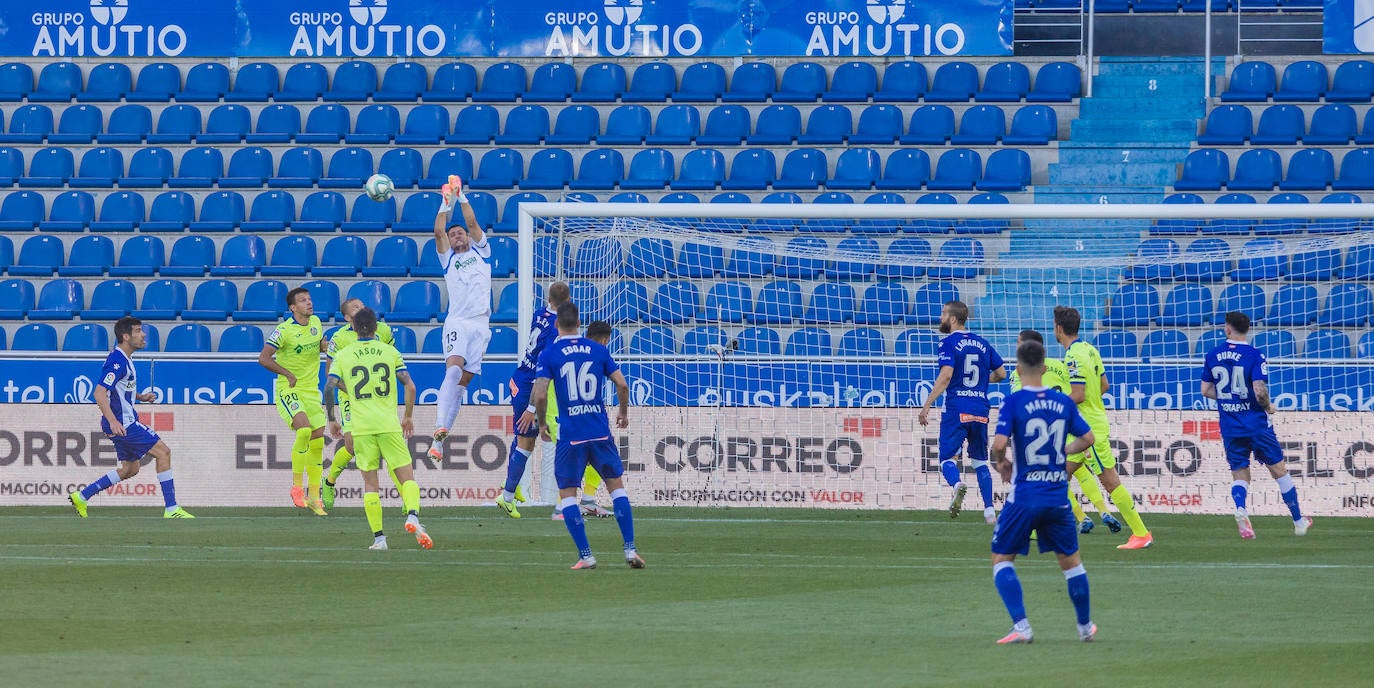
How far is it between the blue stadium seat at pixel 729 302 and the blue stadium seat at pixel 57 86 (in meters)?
11.9

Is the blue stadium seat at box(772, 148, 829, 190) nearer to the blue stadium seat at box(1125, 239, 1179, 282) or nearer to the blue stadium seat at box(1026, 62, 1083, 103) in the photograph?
the blue stadium seat at box(1026, 62, 1083, 103)

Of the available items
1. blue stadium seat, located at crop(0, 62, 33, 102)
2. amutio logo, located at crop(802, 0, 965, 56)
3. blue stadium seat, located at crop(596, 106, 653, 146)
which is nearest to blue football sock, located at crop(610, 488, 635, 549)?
blue stadium seat, located at crop(596, 106, 653, 146)

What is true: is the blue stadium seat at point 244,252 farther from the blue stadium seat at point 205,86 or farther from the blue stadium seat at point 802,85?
the blue stadium seat at point 802,85

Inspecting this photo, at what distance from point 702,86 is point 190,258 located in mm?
7806

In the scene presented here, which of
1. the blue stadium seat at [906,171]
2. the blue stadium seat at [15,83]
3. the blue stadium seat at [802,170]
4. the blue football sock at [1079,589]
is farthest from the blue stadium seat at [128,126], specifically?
the blue football sock at [1079,589]

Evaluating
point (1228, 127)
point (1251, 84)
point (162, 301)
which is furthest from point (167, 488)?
point (1251, 84)

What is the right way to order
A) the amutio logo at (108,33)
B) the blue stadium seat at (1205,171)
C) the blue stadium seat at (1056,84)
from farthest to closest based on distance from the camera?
the amutio logo at (108,33)
the blue stadium seat at (1056,84)
the blue stadium seat at (1205,171)

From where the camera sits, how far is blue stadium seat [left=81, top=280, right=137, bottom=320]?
23344mm

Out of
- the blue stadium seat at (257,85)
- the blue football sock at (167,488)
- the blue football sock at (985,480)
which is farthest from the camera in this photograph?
the blue stadium seat at (257,85)

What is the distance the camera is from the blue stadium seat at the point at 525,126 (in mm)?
25422

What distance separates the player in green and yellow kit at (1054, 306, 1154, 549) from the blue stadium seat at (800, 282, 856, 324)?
20.3ft

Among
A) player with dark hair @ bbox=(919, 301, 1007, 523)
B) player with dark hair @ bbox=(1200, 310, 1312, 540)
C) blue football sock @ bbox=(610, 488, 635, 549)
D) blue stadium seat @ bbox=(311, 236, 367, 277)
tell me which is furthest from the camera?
blue stadium seat @ bbox=(311, 236, 367, 277)

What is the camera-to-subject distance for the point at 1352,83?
24.8 meters

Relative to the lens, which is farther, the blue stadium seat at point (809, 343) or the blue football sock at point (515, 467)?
the blue stadium seat at point (809, 343)
